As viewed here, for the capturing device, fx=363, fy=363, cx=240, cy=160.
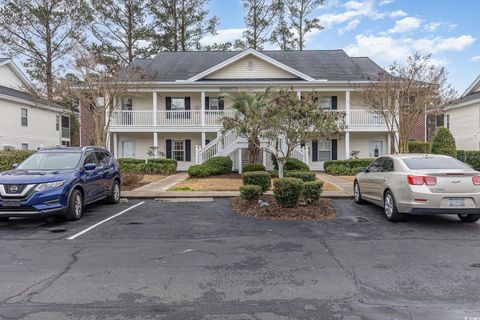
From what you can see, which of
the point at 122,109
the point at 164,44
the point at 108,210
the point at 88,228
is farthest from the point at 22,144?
the point at 88,228

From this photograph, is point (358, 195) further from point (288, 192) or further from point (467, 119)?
point (467, 119)

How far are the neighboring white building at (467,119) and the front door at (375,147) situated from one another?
5.19 metres

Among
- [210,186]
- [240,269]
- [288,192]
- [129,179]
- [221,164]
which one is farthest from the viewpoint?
[221,164]

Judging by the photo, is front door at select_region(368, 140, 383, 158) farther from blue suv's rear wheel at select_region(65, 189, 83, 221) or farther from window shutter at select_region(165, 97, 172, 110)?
blue suv's rear wheel at select_region(65, 189, 83, 221)

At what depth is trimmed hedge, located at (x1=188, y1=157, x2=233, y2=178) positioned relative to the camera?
Result: 1788 centimetres

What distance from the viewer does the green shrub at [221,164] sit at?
1900 centimetres

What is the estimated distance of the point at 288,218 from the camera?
28.9 ft

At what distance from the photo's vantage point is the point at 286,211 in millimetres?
9141

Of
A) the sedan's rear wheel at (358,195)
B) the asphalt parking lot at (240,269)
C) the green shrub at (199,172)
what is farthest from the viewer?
the green shrub at (199,172)

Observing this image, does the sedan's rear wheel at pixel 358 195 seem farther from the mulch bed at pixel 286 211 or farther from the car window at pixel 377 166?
the mulch bed at pixel 286 211

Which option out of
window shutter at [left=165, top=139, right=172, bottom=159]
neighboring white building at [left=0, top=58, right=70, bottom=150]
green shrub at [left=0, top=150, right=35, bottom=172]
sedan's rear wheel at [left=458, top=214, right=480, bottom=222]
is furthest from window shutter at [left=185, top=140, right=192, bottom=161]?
sedan's rear wheel at [left=458, top=214, right=480, bottom=222]

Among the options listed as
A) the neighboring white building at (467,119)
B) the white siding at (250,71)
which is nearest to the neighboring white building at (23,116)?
the white siding at (250,71)

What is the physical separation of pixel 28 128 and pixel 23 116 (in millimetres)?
1021

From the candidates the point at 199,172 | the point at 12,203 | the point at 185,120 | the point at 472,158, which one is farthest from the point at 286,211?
the point at 472,158
